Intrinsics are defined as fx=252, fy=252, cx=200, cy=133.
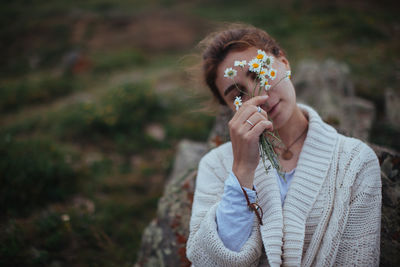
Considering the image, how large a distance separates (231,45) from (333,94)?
9.56 ft

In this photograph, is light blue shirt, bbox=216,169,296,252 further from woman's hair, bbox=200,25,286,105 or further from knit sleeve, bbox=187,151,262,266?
woman's hair, bbox=200,25,286,105

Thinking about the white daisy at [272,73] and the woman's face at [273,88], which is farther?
the woman's face at [273,88]

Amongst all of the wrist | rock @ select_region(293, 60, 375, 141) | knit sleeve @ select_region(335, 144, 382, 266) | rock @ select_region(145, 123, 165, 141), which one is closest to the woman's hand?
the wrist

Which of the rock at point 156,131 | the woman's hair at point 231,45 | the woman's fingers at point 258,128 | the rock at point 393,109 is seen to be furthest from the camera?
the rock at point 156,131

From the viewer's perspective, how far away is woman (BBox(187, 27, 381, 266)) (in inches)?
55.7

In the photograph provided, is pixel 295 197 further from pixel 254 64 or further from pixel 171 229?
pixel 171 229

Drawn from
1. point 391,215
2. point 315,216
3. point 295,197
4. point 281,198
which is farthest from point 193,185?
point 391,215

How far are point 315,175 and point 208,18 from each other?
12999 millimetres

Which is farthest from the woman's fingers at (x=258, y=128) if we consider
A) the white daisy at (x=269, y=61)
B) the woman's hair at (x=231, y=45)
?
the woman's hair at (x=231, y=45)

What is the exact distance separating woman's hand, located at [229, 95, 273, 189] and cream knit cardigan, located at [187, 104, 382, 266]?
0.27 meters

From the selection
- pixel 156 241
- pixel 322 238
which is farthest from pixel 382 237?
pixel 156 241

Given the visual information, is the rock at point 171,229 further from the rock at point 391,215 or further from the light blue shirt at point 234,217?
the rock at point 391,215

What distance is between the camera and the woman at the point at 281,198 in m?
1.42

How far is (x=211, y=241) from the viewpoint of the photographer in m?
1.44
